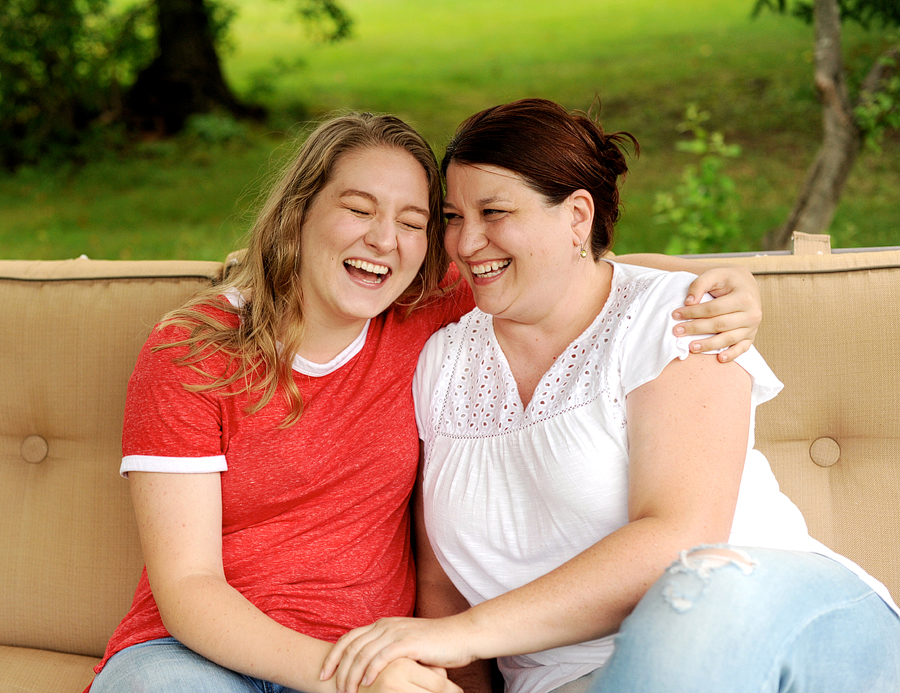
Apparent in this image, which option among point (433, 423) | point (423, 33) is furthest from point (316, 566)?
point (423, 33)

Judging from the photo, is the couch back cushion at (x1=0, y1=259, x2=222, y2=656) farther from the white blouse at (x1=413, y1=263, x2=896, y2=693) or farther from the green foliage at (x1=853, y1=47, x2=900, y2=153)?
the green foliage at (x1=853, y1=47, x2=900, y2=153)

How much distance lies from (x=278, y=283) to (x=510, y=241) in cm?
51

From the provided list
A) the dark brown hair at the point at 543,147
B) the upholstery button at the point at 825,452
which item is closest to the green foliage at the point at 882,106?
the upholstery button at the point at 825,452

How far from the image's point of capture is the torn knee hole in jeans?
1.22 m

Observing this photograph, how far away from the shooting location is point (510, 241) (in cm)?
164

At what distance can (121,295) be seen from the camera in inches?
81.6

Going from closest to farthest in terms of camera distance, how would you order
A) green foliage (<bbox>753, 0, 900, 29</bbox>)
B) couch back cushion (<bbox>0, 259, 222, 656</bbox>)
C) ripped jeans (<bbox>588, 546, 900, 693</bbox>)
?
ripped jeans (<bbox>588, 546, 900, 693</bbox>)
couch back cushion (<bbox>0, 259, 222, 656</bbox>)
green foliage (<bbox>753, 0, 900, 29</bbox>)

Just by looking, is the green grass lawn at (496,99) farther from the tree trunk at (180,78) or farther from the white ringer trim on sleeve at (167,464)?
the white ringer trim on sleeve at (167,464)

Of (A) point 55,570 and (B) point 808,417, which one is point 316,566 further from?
(B) point 808,417

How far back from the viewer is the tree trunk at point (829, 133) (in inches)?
135

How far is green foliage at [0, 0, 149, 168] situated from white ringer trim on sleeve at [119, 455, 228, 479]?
713 cm

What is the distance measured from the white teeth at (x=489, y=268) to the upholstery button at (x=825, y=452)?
841mm

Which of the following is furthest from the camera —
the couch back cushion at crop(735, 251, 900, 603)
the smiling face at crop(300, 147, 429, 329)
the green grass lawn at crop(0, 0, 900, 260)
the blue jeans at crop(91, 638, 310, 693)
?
the green grass lawn at crop(0, 0, 900, 260)

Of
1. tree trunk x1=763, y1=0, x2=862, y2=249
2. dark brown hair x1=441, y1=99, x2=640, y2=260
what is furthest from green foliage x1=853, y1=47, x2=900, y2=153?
dark brown hair x1=441, y1=99, x2=640, y2=260
